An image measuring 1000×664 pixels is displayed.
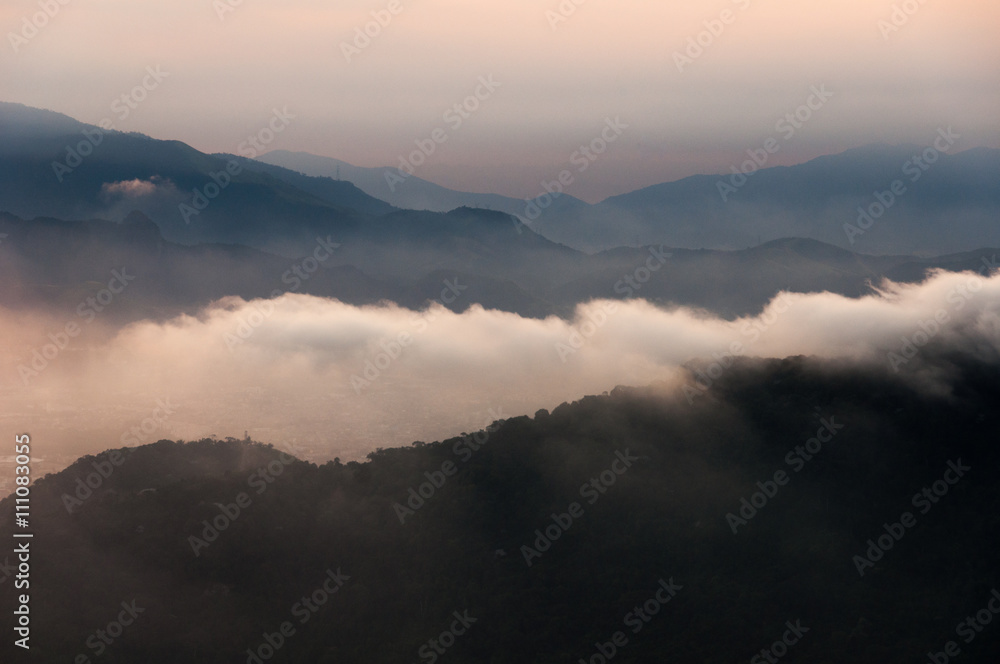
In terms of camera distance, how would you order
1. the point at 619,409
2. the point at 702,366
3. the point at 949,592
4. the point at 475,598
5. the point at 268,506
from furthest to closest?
1. the point at 702,366
2. the point at 619,409
3. the point at 268,506
4. the point at 475,598
5. the point at 949,592

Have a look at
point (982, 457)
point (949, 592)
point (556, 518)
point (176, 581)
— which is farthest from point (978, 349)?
point (176, 581)

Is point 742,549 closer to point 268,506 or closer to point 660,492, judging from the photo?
point 660,492

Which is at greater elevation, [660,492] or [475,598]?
[660,492]

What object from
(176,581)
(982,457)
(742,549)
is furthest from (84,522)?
(982,457)

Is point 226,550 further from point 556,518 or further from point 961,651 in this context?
point 961,651

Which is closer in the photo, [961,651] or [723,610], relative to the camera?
[961,651]

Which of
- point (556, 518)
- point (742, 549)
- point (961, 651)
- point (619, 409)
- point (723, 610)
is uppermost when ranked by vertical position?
point (619, 409)

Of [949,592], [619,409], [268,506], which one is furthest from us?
[619,409]
